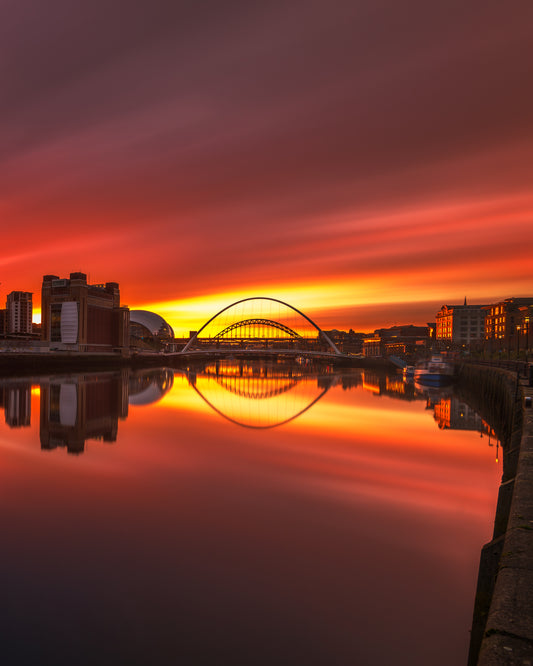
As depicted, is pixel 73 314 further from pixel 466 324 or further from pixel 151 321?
pixel 466 324

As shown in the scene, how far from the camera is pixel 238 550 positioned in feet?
26.4

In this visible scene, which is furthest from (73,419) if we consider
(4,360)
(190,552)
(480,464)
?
(4,360)

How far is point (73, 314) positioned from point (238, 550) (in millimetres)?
99658

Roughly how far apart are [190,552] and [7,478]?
A: 24.3 ft

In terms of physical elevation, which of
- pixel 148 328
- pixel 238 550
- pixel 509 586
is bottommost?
pixel 238 550

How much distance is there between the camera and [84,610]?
6.05m

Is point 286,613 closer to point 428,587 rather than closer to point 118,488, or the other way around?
point 428,587

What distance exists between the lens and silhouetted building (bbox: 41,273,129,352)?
322ft

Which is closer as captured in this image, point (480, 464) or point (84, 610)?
point (84, 610)

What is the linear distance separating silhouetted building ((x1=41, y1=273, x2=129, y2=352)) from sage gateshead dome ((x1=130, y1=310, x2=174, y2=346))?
2175 inches

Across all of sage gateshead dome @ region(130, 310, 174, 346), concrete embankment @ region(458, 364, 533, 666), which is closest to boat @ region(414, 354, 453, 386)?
concrete embankment @ region(458, 364, 533, 666)

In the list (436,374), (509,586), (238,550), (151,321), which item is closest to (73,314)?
(151,321)

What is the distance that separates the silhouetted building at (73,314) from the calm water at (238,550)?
8577 cm

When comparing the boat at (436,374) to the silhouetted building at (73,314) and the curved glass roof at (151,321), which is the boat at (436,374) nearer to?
the silhouetted building at (73,314)
